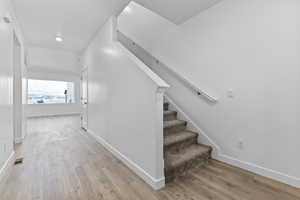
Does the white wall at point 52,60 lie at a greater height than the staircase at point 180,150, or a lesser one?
greater

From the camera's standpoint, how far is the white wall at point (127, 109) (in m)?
1.67

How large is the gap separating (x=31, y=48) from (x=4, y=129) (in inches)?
206

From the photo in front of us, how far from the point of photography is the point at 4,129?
1841 millimetres

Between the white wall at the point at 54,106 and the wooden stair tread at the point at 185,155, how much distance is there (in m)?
7.65

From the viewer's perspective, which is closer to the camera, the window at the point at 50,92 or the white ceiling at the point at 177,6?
the white ceiling at the point at 177,6

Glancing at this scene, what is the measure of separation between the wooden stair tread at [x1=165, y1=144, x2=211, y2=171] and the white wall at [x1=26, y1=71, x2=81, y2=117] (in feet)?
25.1

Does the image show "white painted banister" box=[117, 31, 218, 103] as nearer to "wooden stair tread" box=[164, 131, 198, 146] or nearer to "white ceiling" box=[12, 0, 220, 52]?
"wooden stair tread" box=[164, 131, 198, 146]

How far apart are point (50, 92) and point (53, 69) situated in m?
1.99

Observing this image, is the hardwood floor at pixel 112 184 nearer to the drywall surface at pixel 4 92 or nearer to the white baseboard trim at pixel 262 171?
the white baseboard trim at pixel 262 171

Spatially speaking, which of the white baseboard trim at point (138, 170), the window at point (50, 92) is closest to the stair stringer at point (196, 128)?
the white baseboard trim at point (138, 170)

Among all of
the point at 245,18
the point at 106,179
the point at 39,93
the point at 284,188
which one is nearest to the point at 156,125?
the point at 106,179

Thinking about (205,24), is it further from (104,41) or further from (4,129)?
(4,129)

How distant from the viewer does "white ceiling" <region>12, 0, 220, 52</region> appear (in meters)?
2.40

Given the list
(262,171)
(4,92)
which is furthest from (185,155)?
(4,92)
